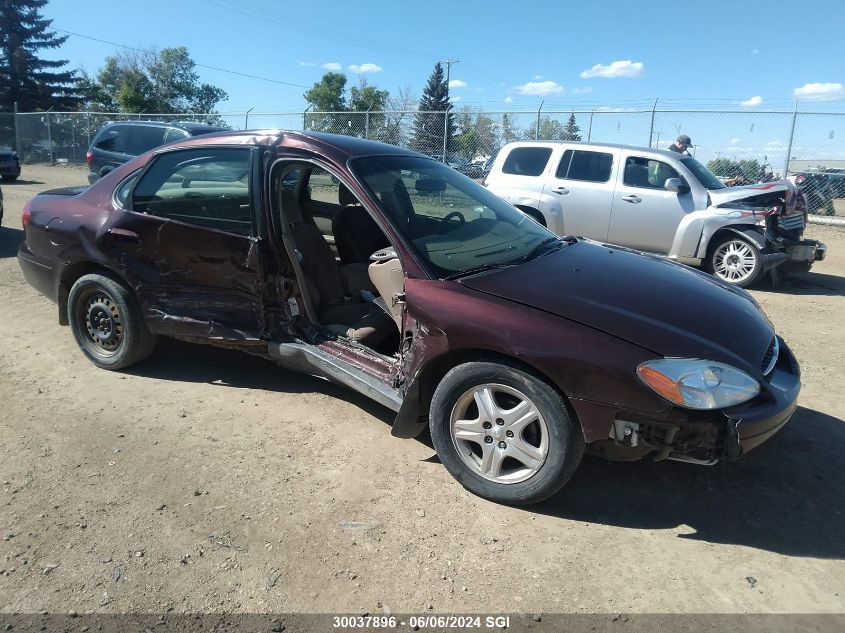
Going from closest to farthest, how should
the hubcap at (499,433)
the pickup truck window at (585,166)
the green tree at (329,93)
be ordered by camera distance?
the hubcap at (499,433) → the pickup truck window at (585,166) → the green tree at (329,93)

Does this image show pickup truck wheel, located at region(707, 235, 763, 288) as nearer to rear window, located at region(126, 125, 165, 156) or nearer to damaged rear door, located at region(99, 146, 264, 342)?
damaged rear door, located at region(99, 146, 264, 342)

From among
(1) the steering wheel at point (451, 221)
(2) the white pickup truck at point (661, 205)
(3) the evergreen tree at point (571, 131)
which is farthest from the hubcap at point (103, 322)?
(3) the evergreen tree at point (571, 131)

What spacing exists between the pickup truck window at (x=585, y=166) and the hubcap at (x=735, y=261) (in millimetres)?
1892

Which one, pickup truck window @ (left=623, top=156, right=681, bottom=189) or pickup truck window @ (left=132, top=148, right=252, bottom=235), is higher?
pickup truck window @ (left=623, top=156, right=681, bottom=189)

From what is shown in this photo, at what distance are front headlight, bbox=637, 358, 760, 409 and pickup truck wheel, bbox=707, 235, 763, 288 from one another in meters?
6.06

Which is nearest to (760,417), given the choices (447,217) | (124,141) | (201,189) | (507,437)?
(507,437)

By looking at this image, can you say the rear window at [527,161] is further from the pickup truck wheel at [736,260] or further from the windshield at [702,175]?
the pickup truck wheel at [736,260]

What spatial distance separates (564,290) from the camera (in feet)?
10.6

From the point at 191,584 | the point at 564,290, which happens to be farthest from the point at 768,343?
the point at 191,584

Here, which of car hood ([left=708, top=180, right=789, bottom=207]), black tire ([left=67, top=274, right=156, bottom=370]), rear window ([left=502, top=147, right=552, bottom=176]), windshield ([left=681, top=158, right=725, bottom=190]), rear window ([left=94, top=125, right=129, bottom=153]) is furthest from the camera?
rear window ([left=94, top=125, right=129, bottom=153])

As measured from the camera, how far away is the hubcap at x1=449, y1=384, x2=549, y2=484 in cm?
301

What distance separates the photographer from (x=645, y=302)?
321cm

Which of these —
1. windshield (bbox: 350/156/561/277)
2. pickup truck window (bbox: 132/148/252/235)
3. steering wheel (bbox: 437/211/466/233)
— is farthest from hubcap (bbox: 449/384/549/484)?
pickup truck window (bbox: 132/148/252/235)

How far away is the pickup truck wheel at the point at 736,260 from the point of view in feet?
26.8
